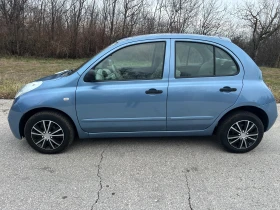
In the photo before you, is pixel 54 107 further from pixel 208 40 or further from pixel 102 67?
pixel 208 40

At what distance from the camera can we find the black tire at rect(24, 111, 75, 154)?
344 centimetres

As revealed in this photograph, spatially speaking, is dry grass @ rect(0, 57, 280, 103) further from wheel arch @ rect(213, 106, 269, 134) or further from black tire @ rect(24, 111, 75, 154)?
black tire @ rect(24, 111, 75, 154)

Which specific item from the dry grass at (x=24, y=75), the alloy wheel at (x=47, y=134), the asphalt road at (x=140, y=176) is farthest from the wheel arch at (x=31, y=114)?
the dry grass at (x=24, y=75)

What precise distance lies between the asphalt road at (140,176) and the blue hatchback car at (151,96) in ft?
0.98

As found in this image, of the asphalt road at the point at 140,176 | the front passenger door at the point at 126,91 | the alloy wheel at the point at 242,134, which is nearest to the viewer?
the asphalt road at the point at 140,176

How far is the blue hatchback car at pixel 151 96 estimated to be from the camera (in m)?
3.39

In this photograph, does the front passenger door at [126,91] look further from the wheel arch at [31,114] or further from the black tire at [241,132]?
the black tire at [241,132]

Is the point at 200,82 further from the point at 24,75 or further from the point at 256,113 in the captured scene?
the point at 24,75

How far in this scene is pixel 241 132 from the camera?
3.59 metres

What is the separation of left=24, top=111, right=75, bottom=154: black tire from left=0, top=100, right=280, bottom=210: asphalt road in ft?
0.46

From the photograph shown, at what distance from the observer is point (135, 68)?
3502 millimetres

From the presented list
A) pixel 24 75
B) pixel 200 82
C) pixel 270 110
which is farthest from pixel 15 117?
pixel 24 75

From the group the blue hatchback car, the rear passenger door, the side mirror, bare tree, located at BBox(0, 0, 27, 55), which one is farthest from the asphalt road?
bare tree, located at BBox(0, 0, 27, 55)

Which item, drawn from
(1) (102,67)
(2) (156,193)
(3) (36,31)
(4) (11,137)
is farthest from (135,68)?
(3) (36,31)
